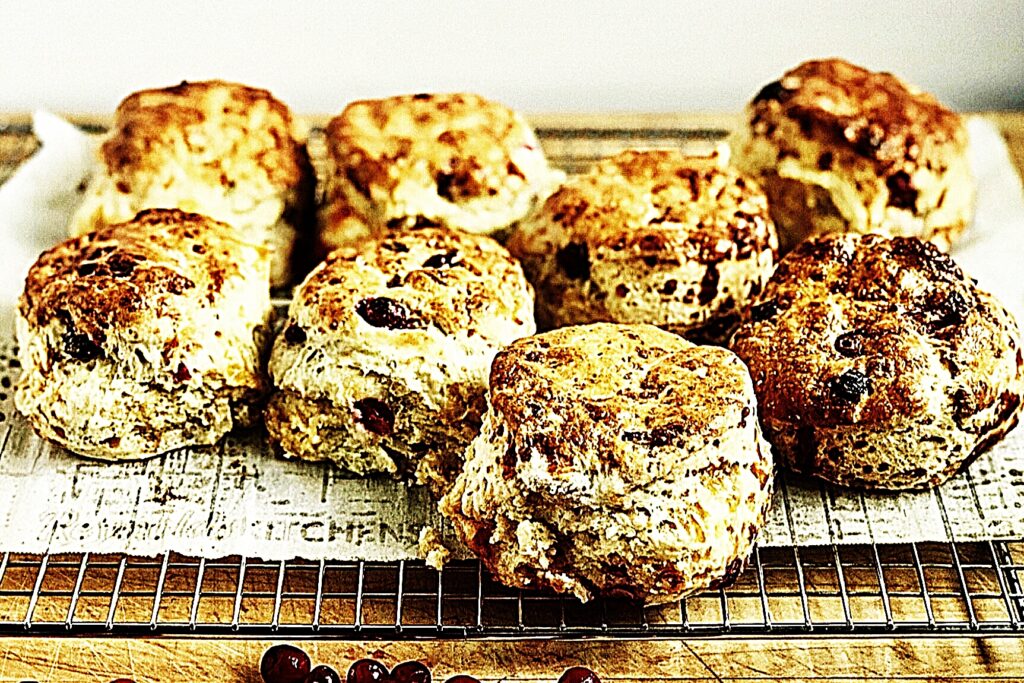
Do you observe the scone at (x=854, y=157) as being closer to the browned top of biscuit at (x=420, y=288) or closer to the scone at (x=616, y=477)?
the browned top of biscuit at (x=420, y=288)

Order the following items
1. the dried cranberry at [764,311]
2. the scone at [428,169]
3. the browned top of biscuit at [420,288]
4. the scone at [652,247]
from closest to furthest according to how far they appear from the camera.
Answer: the browned top of biscuit at [420,288]
the dried cranberry at [764,311]
the scone at [652,247]
the scone at [428,169]

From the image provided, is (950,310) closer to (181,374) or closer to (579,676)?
(579,676)

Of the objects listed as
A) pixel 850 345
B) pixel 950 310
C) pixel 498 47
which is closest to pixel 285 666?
pixel 850 345

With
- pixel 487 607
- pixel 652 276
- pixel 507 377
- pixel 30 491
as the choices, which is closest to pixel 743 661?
pixel 487 607

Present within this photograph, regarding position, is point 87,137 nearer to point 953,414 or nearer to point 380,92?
point 380,92

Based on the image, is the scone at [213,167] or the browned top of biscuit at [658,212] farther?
the scone at [213,167]

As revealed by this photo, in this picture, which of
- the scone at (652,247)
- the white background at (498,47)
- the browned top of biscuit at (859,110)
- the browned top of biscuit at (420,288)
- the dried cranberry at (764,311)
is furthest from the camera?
the white background at (498,47)

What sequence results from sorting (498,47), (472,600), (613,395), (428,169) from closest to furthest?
(613,395), (472,600), (428,169), (498,47)

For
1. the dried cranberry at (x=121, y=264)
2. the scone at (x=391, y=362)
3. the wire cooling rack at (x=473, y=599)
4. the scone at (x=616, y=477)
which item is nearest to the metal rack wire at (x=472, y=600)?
the wire cooling rack at (x=473, y=599)
